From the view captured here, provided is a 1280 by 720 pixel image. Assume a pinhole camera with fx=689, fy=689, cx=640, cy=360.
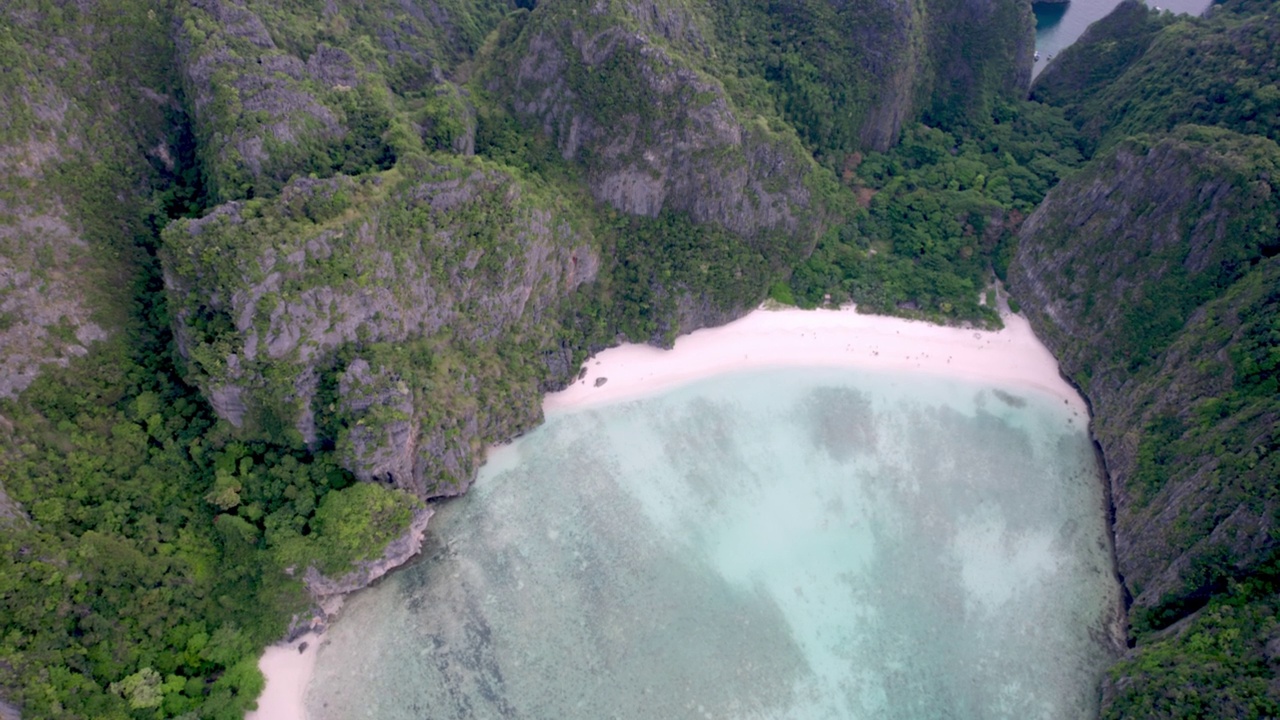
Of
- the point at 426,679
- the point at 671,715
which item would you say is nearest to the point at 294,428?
the point at 426,679

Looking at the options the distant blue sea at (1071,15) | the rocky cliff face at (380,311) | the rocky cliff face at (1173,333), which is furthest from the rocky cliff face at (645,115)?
the distant blue sea at (1071,15)

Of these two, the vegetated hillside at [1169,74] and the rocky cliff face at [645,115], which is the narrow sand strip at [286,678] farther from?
the vegetated hillside at [1169,74]

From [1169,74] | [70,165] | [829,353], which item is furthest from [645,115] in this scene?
[1169,74]

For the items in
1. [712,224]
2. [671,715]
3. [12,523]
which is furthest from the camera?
[712,224]

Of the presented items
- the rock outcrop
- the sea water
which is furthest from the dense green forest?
the sea water

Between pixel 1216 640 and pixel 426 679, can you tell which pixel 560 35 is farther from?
pixel 1216 640

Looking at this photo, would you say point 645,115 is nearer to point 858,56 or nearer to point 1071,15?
point 858,56

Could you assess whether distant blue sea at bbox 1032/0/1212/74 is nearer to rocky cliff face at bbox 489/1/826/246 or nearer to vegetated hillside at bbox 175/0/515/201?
rocky cliff face at bbox 489/1/826/246
